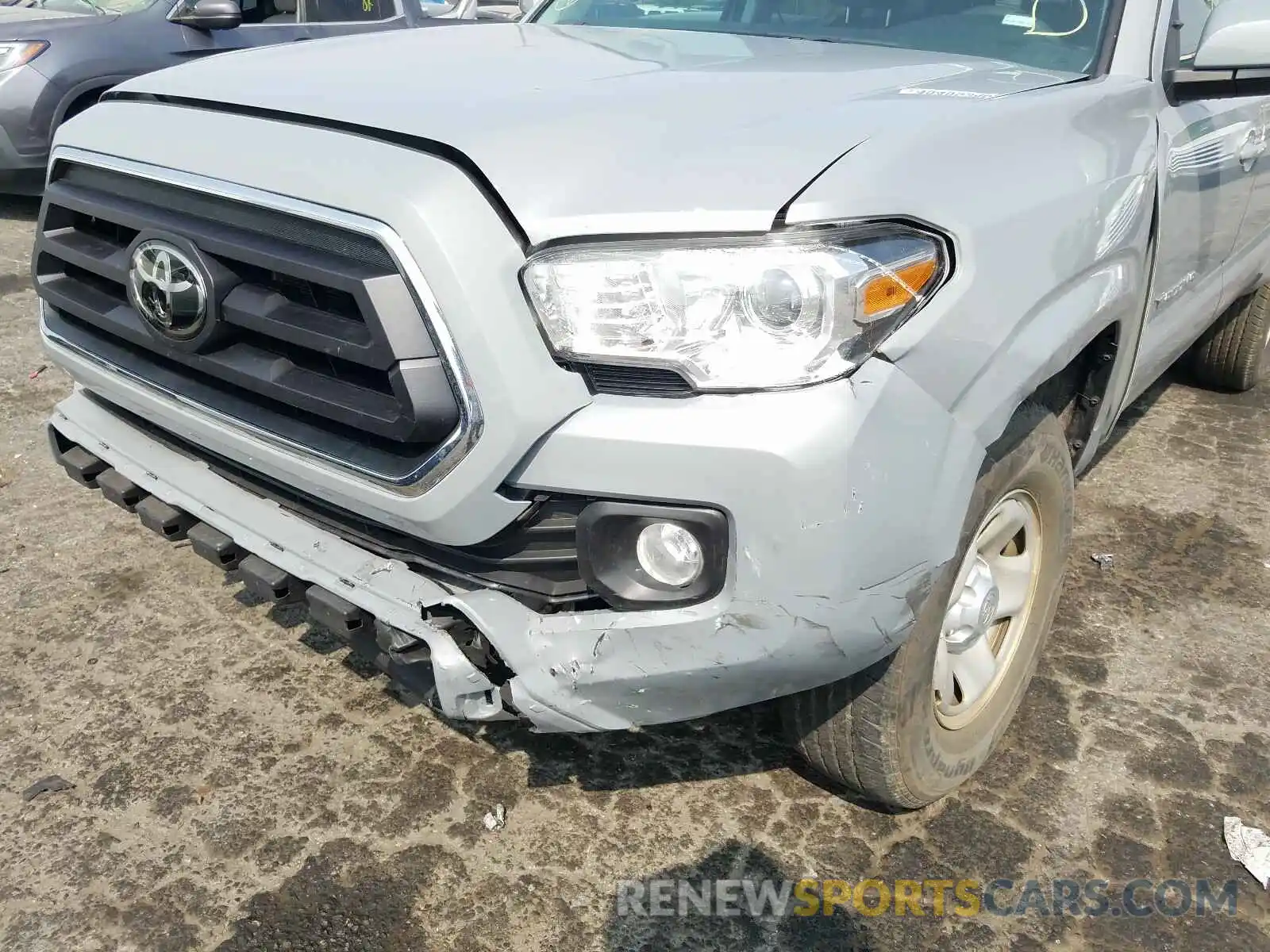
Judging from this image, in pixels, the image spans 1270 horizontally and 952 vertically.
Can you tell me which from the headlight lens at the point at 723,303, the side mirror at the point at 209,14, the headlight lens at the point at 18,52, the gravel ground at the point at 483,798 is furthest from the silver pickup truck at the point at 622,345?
the headlight lens at the point at 18,52

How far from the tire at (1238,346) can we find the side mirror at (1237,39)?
2.17 meters

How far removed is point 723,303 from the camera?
159 cm

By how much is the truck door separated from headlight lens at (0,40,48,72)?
6260mm

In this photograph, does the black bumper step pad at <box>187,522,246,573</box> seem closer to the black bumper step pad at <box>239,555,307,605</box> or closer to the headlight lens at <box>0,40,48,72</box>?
the black bumper step pad at <box>239,555,307,605</box>

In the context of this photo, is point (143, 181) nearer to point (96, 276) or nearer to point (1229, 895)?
point (96, 276)

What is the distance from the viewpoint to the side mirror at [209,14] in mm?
5879

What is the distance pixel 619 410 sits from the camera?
1.61 meters

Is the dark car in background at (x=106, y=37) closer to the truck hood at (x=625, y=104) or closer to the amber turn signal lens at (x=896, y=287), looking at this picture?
the truck hood at (x=625, y=104)

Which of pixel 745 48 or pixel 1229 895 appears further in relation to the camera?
pixel 745 48

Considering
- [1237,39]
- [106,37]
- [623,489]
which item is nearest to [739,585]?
[623,489]

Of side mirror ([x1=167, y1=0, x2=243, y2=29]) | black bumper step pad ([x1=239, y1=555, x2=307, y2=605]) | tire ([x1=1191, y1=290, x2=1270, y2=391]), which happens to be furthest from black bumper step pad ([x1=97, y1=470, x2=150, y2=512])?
side mirror ([x1=167, y1=0, x2=243, y2=29])

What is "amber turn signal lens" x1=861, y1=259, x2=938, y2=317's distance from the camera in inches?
63.2

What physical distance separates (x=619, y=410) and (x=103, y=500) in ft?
8.66

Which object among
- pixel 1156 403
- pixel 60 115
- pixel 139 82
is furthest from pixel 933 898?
pixel 60 115
